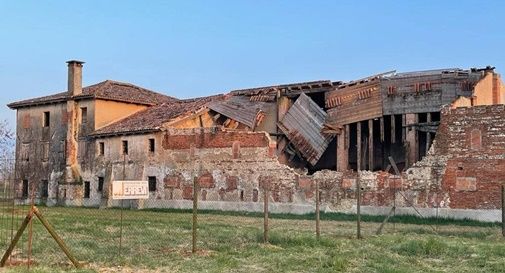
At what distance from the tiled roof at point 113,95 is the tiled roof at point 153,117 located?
1.23 meters

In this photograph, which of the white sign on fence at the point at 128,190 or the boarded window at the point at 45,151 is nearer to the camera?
the white sign on fence at the point at 128,190

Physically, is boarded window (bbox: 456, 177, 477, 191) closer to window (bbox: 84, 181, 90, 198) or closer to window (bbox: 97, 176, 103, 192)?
window (bbox: 97, 176, 103, 192)

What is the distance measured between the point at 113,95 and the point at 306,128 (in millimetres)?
13155

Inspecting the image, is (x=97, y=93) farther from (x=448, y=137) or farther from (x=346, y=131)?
(x=448, y=137)

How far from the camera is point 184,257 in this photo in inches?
526

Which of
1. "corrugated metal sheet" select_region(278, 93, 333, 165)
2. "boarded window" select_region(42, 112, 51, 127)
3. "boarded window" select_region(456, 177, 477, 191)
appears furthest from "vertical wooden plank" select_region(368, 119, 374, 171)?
"boarded window" select_region(42, 112, 51, 127)

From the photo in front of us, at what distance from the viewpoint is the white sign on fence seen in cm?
1309

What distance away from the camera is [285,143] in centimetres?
3525

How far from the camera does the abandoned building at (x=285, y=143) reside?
2719 centimetres

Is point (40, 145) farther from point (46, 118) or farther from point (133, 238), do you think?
point (133, 238)

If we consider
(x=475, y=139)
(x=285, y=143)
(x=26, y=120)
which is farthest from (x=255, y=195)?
(x=26, y=120)

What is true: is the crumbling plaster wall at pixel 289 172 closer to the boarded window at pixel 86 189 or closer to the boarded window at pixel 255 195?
the boarded window at pixel 255 195

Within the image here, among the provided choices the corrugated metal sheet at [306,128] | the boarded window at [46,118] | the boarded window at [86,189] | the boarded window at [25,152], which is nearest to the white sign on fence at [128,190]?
the corrugated metal sheet at [306,128]

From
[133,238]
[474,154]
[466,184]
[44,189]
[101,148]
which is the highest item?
[101,148]
